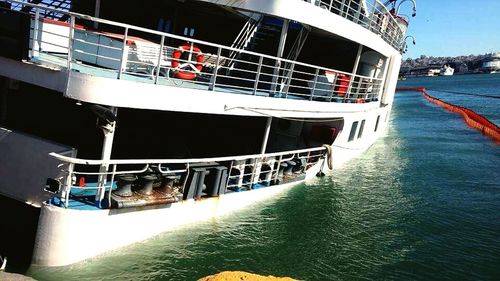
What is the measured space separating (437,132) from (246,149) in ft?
77.9

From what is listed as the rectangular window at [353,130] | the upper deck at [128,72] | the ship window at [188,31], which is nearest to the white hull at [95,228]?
the upper deck at [128,72]

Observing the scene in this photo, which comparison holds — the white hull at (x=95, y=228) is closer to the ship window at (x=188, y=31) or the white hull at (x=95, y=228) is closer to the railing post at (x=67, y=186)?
the railing post at (x=67, y=186)

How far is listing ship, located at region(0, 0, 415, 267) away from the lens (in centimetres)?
708

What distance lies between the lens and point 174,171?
26.2 ft

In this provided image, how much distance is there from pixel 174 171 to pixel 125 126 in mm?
2945

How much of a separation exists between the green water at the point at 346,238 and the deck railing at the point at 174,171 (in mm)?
746

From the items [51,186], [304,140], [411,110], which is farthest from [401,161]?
[411,110]

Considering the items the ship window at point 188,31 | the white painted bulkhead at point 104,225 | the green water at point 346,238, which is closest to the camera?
the white painted bulkhead at point 104,225

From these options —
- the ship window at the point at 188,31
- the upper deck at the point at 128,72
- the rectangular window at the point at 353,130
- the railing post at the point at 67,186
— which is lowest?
the railing post at the point at 67,186

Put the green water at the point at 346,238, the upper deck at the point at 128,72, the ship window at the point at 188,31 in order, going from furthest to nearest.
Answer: the ship window at the point at 188,31, the green water at the point at 346,238, the upper deck at the point at 128,72

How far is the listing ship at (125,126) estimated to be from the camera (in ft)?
23.2

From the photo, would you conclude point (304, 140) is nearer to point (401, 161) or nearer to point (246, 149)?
point (246, 149)

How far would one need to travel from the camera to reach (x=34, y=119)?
8.24 meters

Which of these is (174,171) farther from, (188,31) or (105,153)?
(188,31)
